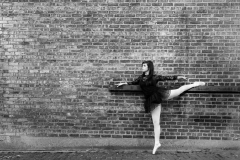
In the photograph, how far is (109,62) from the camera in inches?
179

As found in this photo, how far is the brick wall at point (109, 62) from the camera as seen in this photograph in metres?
4.43

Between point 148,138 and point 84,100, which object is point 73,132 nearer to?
point 84,100

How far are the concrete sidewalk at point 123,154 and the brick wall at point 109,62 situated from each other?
322 mm

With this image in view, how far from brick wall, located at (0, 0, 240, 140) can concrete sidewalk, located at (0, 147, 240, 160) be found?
32 cm

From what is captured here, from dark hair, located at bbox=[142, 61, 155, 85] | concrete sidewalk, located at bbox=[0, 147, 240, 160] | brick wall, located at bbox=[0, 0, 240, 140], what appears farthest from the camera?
brick wall, located at bbox=[0, 0, 240, 140]

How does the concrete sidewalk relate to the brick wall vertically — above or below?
below

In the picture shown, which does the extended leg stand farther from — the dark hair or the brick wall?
the dark hair

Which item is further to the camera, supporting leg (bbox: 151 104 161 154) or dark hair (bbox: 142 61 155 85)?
supporting leg (bbox: 151 104 161 154)

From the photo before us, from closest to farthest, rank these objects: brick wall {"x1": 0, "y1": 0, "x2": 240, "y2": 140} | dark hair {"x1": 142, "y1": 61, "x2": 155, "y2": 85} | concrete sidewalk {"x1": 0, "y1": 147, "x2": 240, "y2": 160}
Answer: dark hair {"x1": 142, "y1": 61, "x2": 155, "y2": 85}, concrete sidewalk {"x1": 0, "y1": 147, "x2": 240, "y2": 160}, brick wall {"x1": 0, "y1": 0, "x2": 240, "y2": 140}

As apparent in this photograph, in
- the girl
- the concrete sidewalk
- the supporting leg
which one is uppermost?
the girl

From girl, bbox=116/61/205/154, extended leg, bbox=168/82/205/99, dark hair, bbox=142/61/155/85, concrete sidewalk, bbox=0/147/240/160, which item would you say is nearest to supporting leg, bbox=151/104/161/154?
girl, bbox=116/61/205/154

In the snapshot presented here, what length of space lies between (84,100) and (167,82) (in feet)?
6.37

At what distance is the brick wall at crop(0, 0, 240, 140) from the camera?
4426 mm

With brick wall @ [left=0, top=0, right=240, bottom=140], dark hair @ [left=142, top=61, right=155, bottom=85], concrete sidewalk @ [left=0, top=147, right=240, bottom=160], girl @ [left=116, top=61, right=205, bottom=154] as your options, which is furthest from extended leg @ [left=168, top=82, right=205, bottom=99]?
concrete sidewalk @ [left=0, top=147, right=240, bottom=160]
